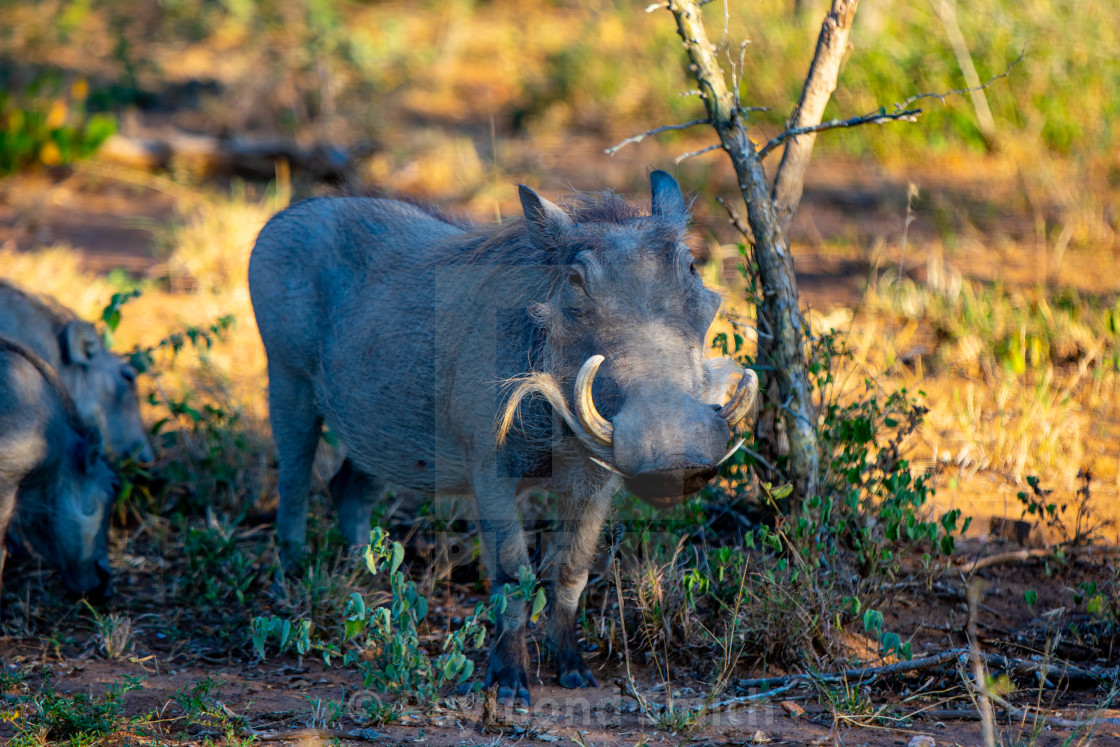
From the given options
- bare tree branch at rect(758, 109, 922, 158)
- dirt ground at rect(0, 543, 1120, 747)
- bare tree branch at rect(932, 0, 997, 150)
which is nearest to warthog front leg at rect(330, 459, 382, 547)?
dirt ground at rect(0, 543, 1120, 747)

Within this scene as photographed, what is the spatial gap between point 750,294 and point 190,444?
8.15ft

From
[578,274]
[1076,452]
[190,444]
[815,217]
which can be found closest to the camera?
[578,274]

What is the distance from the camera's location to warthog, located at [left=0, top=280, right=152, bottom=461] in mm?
4387

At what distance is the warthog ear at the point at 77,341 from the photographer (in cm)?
449

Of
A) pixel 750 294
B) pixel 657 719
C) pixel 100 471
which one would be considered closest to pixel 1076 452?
pixel 750 294

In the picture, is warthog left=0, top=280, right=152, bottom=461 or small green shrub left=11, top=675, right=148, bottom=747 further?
warthog left=0, top=280, right=152, bottom=461

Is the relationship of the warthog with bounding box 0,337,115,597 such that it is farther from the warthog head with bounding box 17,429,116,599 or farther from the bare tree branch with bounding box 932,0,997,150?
the bare tree branch with bounding box 932,0,997,150

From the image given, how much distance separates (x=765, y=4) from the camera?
1080 cm

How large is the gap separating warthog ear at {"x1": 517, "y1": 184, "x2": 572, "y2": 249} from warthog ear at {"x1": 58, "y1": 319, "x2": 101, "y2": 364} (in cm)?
262

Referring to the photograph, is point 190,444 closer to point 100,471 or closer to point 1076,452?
point 100,471

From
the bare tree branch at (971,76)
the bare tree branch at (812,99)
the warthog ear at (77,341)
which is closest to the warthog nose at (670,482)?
the bare tree branch at (812,99)

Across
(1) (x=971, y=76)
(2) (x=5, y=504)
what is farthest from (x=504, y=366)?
(1) (x=971, y=76)

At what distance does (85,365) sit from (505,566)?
8.28 ft

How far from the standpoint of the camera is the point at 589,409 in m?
2.36
